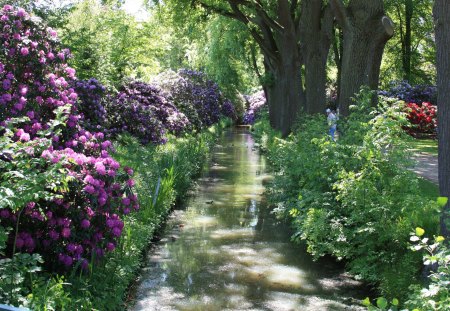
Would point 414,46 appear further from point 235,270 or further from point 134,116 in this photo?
point 235,270

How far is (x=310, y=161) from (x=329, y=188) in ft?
2.80

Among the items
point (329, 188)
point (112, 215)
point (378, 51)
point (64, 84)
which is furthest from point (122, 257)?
point (378, 51)

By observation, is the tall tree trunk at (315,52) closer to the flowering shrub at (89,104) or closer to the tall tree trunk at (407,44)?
the flowering shrub at (89,104)

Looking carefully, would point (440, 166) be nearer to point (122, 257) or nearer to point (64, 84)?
point (122, 257)

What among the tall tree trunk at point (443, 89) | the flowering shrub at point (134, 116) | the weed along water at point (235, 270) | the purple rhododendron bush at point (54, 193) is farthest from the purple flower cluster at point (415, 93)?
the tall tree trunk at point (443, 89)

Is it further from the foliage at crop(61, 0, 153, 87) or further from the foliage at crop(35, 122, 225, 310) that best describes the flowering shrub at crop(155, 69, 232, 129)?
the foliage at crop(35, 122, 225, 310)

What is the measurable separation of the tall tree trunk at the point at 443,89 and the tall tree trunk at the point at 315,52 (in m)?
9.26

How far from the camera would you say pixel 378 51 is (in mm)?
9859

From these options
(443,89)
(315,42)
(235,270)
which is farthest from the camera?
(315,42)

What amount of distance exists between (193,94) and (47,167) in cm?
1930

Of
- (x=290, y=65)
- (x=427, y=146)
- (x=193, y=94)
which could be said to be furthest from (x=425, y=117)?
(x=193, y=94)

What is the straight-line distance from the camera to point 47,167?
4.70 m

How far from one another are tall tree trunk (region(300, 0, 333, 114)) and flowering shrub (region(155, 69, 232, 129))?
5588 millimetres

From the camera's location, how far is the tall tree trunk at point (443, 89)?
5414 millimetres
